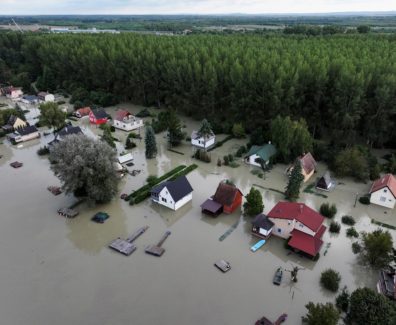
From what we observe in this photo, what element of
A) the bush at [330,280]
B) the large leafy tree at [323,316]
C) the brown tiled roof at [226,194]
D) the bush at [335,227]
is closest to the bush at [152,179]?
the brown tiled roof at [226,194]

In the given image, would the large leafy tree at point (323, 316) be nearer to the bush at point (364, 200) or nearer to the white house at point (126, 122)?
the bush at point (364, 200)

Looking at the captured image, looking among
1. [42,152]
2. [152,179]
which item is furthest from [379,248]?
[42,152]

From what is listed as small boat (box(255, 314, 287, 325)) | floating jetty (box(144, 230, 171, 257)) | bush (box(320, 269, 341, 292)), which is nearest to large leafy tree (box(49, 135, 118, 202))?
floating jetty (box(144, 230, 171, 257))

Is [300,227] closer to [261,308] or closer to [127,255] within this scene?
[261,308]

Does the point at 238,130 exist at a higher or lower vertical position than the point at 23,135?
higher

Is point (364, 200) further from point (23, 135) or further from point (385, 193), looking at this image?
point (23, 135)

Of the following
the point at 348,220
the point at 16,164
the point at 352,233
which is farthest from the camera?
the point at 16,164

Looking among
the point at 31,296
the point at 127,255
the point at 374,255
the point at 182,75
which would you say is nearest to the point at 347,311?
the point at 374,255

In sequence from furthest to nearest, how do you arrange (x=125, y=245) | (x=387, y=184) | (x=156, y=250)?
(x=387, y=184)
(x=125, y=245)
(x=156, y=250)
